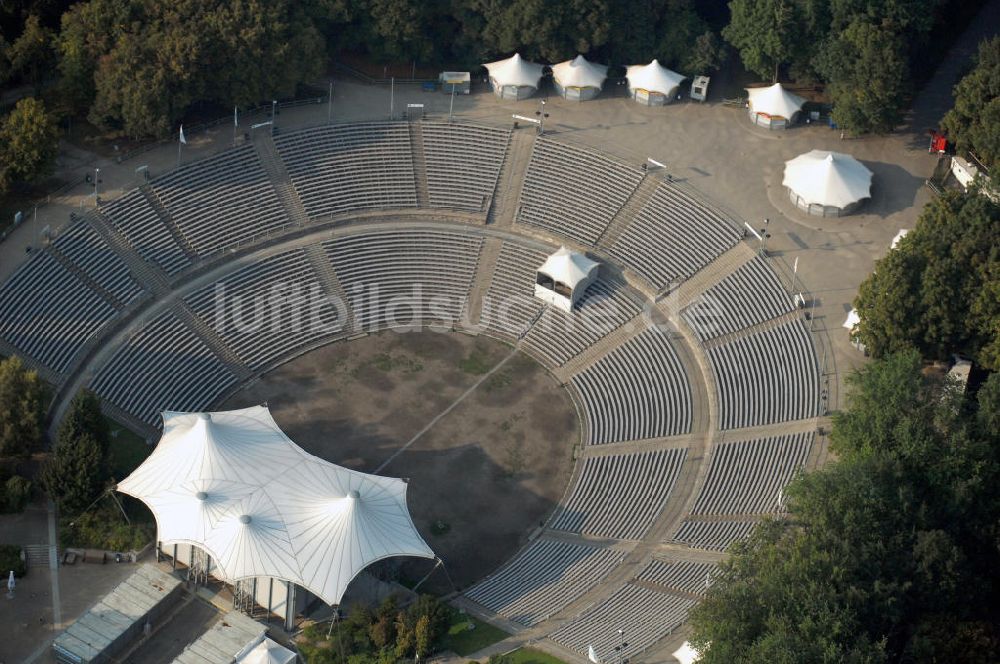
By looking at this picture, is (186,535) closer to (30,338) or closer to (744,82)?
(30,338)

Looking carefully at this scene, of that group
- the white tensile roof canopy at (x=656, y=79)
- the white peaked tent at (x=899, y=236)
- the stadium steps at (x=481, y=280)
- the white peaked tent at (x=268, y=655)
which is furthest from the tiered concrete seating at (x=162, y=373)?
the white peaked tent at (x=899, y=236)

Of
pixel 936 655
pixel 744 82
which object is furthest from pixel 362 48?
pixel 936 655

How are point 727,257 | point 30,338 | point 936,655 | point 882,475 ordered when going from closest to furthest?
point 936,655 < point 882,475 < point 30,338 < point 727,257

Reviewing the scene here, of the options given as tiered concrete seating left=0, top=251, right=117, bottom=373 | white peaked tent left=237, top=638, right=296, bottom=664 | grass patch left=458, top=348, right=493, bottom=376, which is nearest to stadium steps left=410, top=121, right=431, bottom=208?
grass patch left=458, top=348, right=493, bottom=376

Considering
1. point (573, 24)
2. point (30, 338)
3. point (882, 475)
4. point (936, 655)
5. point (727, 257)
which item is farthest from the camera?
point (573, 24)

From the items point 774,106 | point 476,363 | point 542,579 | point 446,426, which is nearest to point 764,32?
point 774,106

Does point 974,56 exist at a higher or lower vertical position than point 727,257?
higher

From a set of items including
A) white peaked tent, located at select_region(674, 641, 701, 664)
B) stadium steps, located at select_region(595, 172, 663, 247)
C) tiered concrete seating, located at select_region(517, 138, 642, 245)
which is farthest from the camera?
tiered concrete seating, located at select_region(517, 138, 642, 245)

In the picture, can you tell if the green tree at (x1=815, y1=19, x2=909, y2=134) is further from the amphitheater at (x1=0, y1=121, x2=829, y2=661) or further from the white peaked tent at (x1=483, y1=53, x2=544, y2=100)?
the white peaked tent at (x1=483, y1=53, x2=544, y2=100)
